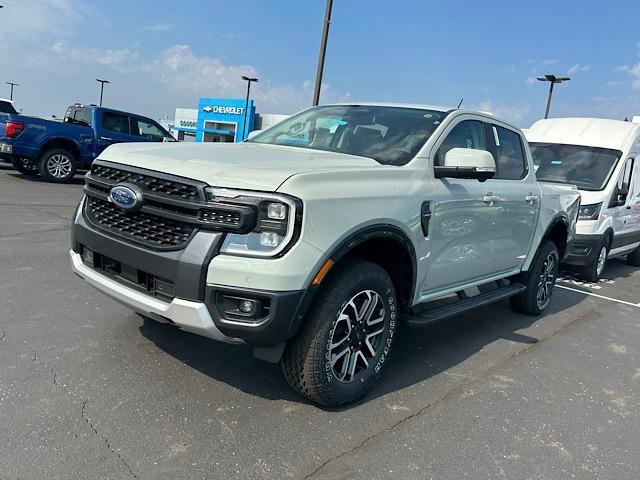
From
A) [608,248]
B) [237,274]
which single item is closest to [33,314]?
[237,274]

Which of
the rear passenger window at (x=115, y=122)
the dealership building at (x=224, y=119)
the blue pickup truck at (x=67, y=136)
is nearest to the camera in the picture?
the blue pickup truck at (x=67, y=136)

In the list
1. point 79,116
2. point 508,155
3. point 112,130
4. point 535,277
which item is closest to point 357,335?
point 508,155

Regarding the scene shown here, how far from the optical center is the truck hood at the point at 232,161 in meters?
2.63

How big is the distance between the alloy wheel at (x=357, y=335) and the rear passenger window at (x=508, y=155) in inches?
79.3

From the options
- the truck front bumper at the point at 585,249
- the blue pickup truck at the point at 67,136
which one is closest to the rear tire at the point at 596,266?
the truck front bumper at the point at 585,249

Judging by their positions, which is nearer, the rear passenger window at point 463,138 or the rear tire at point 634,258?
the rear passenger window at point 463,138

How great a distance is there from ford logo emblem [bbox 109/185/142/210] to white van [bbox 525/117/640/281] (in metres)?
6.49

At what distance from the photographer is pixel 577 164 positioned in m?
8.15

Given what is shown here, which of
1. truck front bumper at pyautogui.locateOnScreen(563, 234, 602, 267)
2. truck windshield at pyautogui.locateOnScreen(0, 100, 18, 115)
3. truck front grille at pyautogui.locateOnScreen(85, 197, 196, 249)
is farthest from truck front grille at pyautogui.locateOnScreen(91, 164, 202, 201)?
truck windshield at pyautogui.locateOnScreen(0, 100, 18, 115)

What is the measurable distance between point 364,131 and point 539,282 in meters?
2.84

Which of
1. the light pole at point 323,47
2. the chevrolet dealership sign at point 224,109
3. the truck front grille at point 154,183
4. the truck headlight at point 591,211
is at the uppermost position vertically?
the chevrolet dealership sign at point 224,109

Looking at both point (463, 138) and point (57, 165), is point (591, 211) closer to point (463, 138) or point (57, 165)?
point (463, 138)

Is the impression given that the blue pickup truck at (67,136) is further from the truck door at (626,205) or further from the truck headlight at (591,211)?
the truck door at (626,205)

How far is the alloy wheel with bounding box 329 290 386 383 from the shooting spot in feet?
9.95
